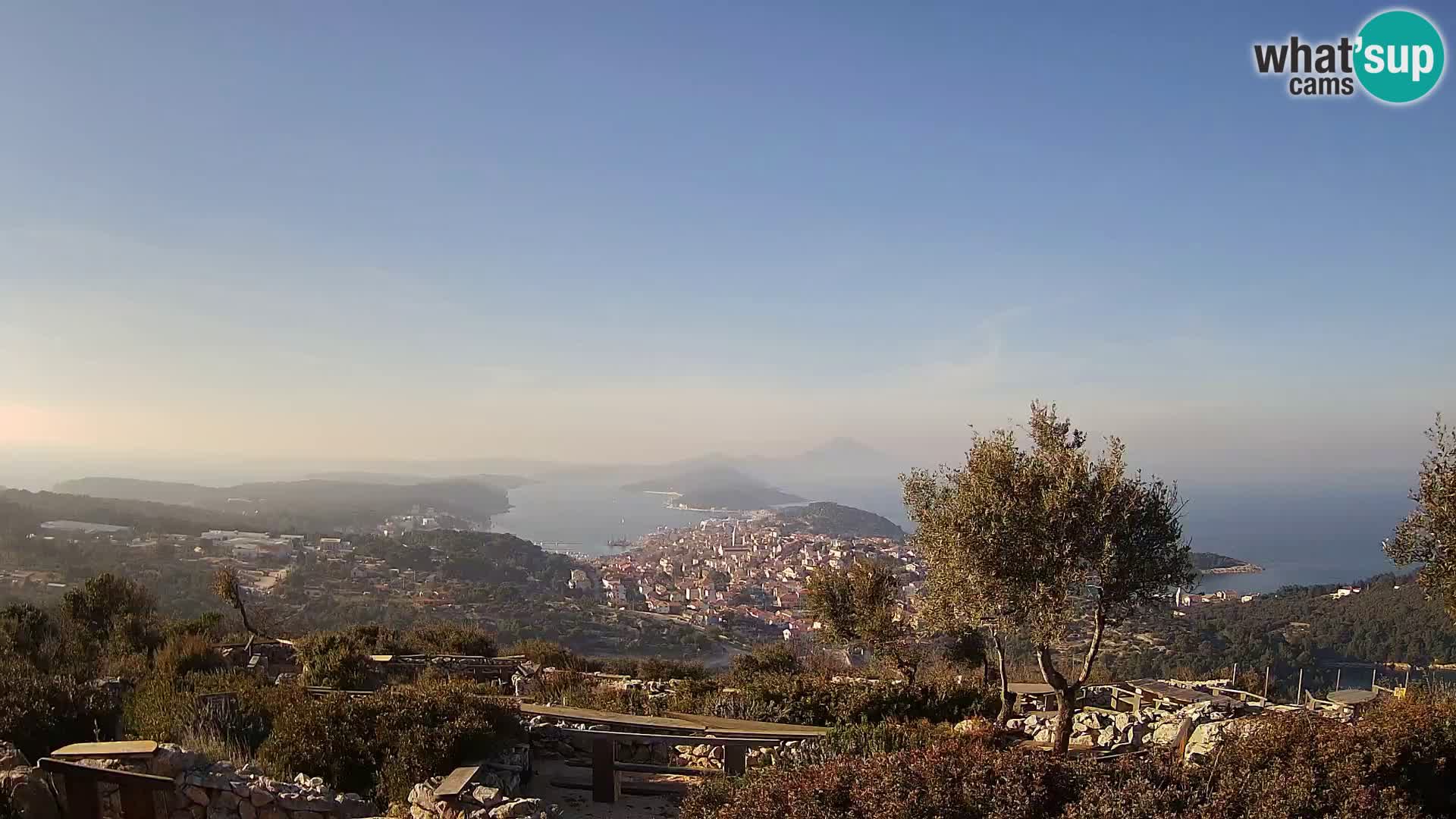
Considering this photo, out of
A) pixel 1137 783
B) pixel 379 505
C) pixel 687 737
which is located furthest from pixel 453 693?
pixel 379 505

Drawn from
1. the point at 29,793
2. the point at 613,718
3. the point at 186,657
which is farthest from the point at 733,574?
the point at 29,793

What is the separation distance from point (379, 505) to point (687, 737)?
343 feet

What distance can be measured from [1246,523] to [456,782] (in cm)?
11256

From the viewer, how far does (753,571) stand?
54562mm

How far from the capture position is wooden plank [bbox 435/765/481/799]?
22.4 ft

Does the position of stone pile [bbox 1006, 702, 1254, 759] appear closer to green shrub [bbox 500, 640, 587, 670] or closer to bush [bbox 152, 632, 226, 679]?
green shrub [bbox 500, 640, 587, 670]

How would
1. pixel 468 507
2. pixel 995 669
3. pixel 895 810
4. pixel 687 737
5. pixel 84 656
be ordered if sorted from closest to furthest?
pixel 895 810 → pixel 687 737 → pixel 84 656 → pixel 995 669 → pixel 468 507

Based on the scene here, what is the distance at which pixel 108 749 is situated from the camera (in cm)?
607

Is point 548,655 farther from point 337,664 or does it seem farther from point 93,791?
point 93,791

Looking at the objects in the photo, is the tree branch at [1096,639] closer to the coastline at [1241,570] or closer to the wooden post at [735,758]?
the wooden post at [735,758]

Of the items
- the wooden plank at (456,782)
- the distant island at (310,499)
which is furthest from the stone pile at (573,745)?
the distant island at (310,499)

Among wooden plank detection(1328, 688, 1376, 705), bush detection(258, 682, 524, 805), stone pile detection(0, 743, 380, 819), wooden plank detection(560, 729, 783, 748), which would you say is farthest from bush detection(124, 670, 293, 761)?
wooden plank detection(1328, 688, 1376, 705)

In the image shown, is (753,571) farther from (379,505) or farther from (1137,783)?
(379,505)

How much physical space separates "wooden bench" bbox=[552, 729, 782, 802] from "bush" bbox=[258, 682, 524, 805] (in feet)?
3.74
